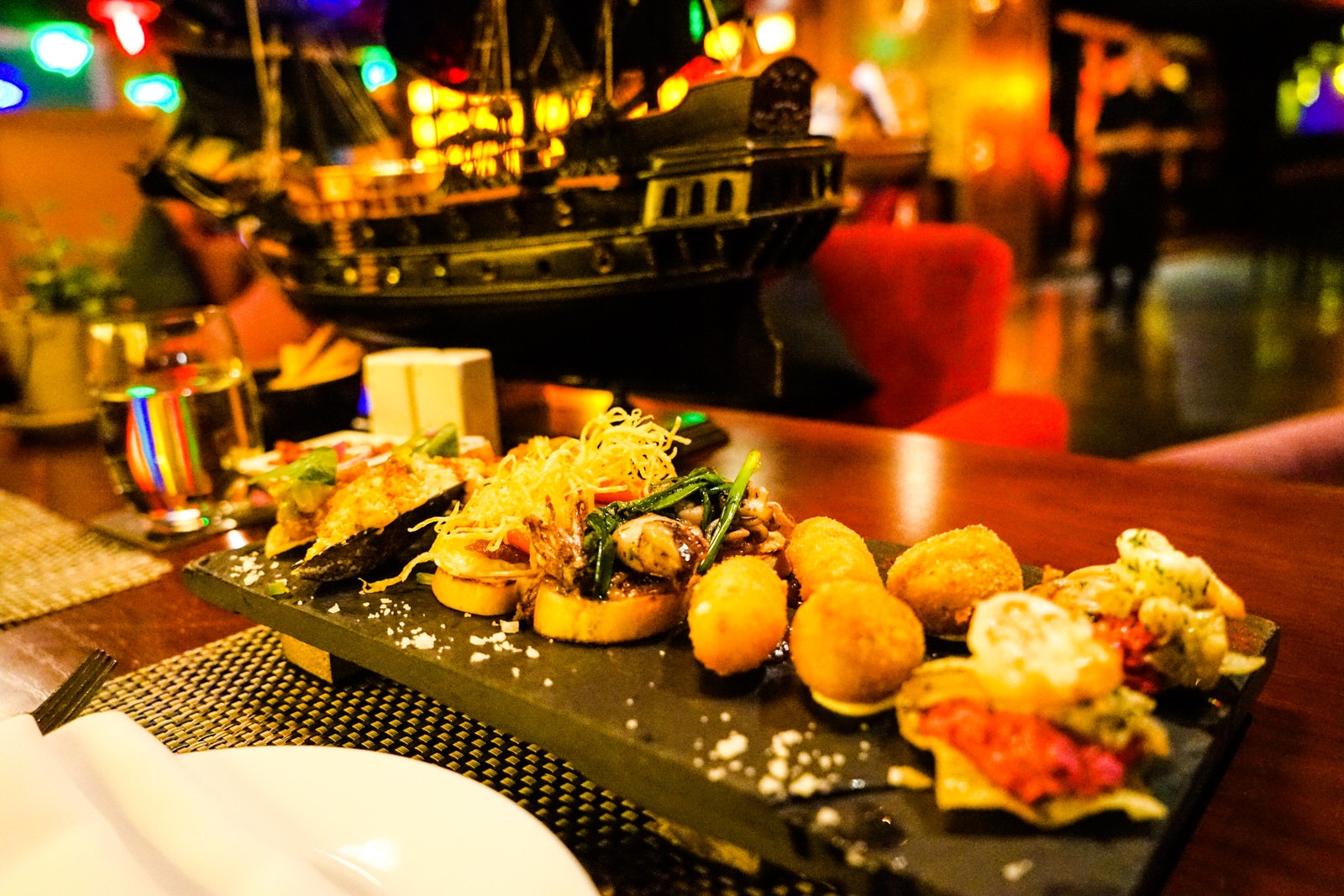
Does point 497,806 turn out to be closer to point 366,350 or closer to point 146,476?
point 146,476

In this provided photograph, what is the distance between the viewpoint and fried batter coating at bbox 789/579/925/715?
779mm

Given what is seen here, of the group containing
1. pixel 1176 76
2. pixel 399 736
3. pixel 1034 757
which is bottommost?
pixel 399 736

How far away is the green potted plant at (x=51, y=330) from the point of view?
2.54 meters

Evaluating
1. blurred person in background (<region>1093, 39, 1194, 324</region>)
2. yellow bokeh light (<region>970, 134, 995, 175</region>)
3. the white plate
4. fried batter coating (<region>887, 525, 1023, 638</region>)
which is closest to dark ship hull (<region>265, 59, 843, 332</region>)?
fried batter coating (<region>887, 525, 1023, 638</region>)

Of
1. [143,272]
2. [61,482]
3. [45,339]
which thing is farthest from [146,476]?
[143,272]

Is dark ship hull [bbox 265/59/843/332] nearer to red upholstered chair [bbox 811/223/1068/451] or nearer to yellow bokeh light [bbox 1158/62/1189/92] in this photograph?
red upholstered chair [bbox 811/223/1068/451]

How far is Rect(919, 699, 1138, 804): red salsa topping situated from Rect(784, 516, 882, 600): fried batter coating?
286 millimetres

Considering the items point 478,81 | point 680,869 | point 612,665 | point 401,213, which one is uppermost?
point 478,81

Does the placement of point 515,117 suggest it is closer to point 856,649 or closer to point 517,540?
point 517,540

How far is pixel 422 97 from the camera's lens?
2.67 m

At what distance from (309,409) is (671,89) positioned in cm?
121

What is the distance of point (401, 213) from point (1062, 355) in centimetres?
800

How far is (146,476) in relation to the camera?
1.67 metres

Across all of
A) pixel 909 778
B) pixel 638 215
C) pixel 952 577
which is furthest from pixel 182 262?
pixel 909 778
